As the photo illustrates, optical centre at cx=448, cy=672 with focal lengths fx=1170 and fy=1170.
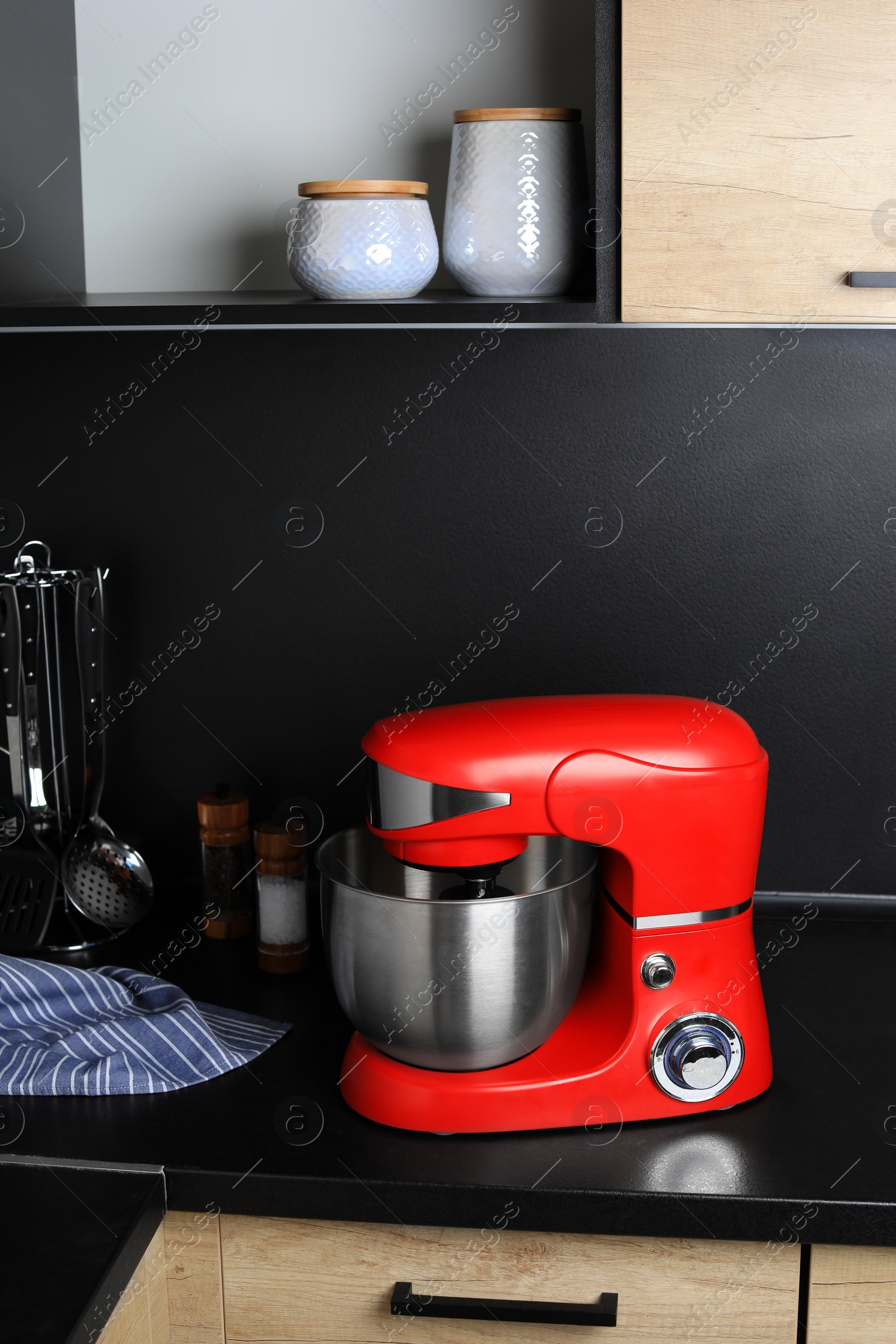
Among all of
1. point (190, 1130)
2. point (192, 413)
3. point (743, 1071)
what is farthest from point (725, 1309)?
point (192, 413)

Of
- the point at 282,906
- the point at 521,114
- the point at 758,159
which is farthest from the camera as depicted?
the point at 282,906

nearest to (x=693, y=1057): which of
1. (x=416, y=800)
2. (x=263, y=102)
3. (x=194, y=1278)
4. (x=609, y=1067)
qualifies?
→ (x=609, y=1067)

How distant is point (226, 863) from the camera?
1.52 m

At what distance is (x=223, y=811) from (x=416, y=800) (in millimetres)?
488

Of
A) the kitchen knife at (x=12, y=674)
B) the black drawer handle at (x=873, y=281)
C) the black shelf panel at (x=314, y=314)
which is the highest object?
the black drawer handle at (x=873, y=281)

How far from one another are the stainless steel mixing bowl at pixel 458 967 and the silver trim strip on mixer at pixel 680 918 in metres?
0.05

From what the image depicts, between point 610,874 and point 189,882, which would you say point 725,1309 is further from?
point 189,882

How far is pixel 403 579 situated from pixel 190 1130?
0.73 m

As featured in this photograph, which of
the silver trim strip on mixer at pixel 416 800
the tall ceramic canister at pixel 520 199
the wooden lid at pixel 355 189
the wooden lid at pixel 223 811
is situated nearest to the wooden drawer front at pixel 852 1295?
the silver trim strip on mixer at pixel 416 800

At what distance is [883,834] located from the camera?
1.56 meters

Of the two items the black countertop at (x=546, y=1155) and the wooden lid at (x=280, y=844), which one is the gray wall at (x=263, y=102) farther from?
the black countertop at (x=546, y=1155)

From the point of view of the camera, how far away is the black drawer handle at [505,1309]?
3.39 feet

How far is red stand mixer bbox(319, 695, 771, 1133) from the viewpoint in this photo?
1.08 metres

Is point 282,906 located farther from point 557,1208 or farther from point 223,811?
point 557,1208
